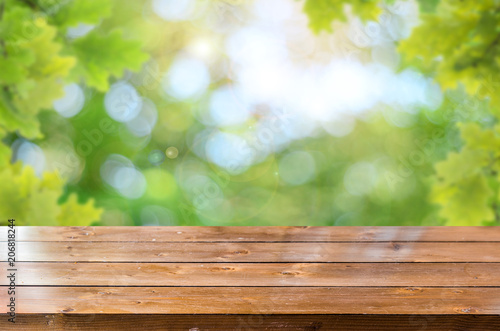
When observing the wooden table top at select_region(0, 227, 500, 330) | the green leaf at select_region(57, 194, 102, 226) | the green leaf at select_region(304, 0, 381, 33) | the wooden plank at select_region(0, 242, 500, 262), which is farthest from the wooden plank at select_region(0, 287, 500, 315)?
the green leaf at select_region(304, 0, 381, 33)

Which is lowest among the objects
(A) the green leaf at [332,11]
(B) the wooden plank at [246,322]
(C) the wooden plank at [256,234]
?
(B) the wooden plank at [246,322]

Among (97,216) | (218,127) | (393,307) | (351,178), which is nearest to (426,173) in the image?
(351,178)

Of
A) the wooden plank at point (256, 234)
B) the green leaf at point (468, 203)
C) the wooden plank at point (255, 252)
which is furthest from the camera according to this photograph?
the green leaf at point (468, 203)

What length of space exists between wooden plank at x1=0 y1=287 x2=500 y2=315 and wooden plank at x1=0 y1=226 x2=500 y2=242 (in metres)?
0.33

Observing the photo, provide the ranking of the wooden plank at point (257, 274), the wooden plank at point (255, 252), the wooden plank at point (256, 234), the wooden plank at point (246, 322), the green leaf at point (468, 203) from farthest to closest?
the green leaf at point (468, 203) < the wooden plank at point (256, 234) < the wooden plank at point (255, 252) < the wooden plank at point (257, 274) < the wooden plank at point (246, 322)

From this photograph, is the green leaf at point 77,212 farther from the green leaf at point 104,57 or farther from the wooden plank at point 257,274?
the wooden plank at point 257,274

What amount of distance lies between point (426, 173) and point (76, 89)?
4.93 feet

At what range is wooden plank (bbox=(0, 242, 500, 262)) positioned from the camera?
116cm

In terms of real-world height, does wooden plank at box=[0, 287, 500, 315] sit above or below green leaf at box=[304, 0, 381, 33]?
below

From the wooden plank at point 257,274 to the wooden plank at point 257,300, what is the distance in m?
0.03

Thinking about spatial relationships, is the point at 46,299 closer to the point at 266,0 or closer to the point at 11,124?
the point at 11,124

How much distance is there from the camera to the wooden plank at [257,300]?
89 centimetres

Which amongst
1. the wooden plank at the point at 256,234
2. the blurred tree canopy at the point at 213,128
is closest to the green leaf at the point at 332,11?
the blurred tree canopy at the point at 213,128

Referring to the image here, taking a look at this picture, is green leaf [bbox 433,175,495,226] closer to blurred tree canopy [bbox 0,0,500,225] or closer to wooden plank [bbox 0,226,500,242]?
Result: blurred tree canopy [bbox 0,0,500,225]
